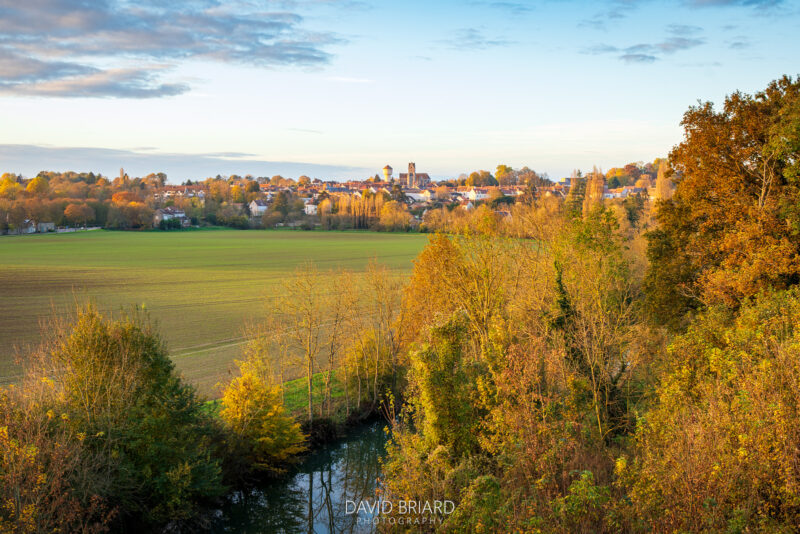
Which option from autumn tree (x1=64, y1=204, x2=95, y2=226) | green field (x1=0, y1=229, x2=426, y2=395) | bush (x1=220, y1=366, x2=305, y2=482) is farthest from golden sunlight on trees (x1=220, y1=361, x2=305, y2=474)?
autumn tree (x1=64, y1=204, x2=95, y2=226)

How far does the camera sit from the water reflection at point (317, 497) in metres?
21.0

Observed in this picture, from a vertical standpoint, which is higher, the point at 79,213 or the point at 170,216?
the point at 79,213

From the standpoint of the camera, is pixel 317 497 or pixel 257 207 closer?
pixel 317 497

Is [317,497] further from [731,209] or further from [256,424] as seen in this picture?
[731,209]

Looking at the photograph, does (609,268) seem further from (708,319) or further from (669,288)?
(708,319)

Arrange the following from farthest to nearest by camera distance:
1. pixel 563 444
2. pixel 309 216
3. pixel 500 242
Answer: pixel 309 216
pixel 500 242
pixel 563 444

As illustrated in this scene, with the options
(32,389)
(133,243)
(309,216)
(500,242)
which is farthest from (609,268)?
(309,216)

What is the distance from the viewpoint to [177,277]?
68.6m

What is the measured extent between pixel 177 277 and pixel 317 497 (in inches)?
2016

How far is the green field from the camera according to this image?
3753 centimetres

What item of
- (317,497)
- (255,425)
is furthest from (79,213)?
(317,497)

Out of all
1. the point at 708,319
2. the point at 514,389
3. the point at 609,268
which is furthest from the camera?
the point at 609,268

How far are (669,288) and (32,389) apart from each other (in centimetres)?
2575

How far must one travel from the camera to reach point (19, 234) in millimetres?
120562
